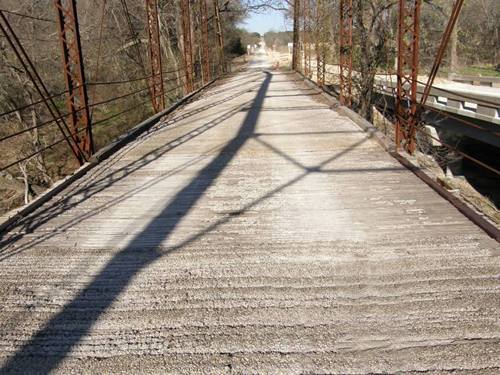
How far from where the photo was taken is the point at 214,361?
274cm

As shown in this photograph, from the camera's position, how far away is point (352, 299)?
3.32 meters

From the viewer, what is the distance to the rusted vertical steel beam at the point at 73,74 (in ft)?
23.8

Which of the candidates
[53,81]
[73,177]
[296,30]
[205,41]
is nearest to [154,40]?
[53,81]

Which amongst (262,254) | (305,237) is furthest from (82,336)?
(305,237)

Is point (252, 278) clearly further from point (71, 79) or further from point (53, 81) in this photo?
point (53, 81)

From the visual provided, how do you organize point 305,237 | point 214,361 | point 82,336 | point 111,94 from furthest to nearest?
point 111,94, point 305,237, point 82,336, point 214,361

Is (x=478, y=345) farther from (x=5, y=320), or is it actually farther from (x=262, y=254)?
(x=5, y=320)

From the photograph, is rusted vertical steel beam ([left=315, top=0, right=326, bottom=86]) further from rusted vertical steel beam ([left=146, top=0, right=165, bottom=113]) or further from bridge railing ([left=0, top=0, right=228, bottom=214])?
rusted vertical steel beam ([left=146, top=0, right=165, bottom=113])

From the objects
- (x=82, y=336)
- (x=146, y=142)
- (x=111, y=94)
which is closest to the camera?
(x=82, y=336)

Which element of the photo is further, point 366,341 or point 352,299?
point 352,299

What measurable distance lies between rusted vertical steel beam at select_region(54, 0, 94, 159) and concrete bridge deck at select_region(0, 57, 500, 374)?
131 cm

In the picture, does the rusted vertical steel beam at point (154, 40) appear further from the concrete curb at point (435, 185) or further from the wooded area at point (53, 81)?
the concrete curb at point (435, 185)

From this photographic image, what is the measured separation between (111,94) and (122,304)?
20.8 meters

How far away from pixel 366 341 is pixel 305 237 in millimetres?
1618
